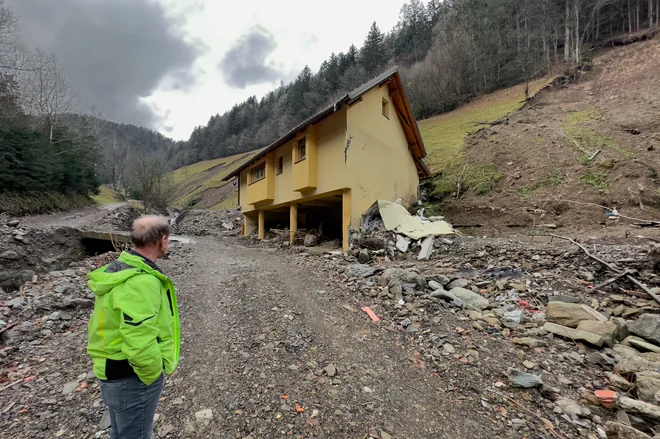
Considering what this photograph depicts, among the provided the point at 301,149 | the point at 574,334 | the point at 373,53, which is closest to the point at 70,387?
the point at 574,334

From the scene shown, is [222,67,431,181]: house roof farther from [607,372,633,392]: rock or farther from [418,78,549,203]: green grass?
[607,372,633,392]: rock

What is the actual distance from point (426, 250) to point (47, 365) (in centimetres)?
859

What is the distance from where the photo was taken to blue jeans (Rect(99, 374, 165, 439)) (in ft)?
5.73

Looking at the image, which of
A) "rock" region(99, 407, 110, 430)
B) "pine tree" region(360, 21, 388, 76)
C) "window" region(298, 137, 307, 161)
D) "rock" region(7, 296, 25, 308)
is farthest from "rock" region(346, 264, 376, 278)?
"pine tree" region(360, 21, 388, 76)

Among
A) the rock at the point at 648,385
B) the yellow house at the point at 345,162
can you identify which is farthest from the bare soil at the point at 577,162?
the rock at the point at 648,385

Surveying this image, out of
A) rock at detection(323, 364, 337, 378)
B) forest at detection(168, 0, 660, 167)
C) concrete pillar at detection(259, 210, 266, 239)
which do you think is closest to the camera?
rock at detection(323, 364, 337, 378)

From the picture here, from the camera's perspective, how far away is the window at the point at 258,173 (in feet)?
51.2

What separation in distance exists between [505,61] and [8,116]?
47155 mm

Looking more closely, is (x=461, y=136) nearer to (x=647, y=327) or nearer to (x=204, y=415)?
(x=647, y=327)

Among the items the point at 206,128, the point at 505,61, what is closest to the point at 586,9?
the point at 505,61

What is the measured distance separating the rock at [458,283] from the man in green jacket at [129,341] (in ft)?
18.0

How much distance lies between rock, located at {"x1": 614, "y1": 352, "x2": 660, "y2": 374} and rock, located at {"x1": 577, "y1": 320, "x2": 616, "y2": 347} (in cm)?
35

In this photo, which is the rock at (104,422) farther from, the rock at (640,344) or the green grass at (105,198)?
the green grass at (105,198)

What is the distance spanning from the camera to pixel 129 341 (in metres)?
1.64
